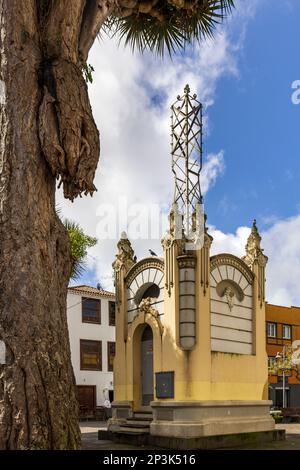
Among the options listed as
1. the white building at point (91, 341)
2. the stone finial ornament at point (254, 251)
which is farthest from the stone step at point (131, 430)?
the white building at point (91, 341)

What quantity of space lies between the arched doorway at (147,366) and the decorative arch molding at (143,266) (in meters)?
1.83

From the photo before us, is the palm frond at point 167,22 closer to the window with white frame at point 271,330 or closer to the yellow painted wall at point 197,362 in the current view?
the yellow painted wall at point 197,362

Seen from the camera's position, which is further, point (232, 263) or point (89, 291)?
point (89, 291)

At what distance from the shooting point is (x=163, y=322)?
18016 millimetres

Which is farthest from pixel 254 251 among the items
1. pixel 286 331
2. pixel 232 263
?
pixel 286 331

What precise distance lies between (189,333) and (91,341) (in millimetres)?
23389

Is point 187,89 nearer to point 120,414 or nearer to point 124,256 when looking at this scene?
point 124,256

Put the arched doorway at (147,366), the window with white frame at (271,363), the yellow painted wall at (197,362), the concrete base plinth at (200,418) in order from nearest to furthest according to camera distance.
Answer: the concrete base plinth at (200,418), the yellow painted wall at (197,362), the arched doorway at (147,366), the window with white frame at (271,363)

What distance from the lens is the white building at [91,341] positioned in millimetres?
38812

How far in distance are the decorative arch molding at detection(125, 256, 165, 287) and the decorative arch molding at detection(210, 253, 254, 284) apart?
159 cm

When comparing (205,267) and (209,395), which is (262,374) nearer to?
(209,395)

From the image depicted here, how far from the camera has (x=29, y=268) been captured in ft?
21.0

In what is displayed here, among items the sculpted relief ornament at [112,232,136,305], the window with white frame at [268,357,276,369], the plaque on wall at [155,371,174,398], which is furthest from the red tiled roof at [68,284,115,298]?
the plaque on wall at [155,371,174,398]

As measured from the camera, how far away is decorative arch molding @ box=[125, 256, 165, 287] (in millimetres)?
18750
